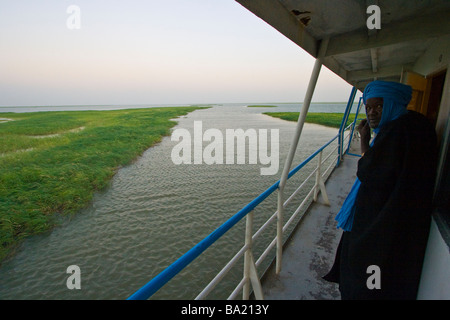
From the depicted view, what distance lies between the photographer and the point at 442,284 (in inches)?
42.2

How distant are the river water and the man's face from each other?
365 centimetres

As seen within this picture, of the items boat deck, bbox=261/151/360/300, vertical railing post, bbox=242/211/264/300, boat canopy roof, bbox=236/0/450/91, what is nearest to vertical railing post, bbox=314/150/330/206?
boat deck, bbox=261/151/360/300

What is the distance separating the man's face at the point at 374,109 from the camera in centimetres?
139

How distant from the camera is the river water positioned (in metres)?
4.04

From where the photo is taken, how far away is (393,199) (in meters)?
1.19

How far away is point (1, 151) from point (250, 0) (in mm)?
16692

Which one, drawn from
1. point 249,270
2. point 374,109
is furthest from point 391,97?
point 249,270

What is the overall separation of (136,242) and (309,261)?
4051mm

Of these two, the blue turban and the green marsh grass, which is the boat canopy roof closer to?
the blue turban

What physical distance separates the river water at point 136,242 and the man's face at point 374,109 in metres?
3.65

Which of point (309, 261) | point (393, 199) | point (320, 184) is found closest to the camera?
point (393, 199)

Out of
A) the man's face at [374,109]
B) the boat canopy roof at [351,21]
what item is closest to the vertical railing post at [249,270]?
the man's face at [374,109]

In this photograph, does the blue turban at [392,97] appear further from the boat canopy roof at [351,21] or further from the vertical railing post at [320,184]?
the vertical railing post at [320,184]

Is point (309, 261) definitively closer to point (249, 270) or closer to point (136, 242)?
point (249, 270)
